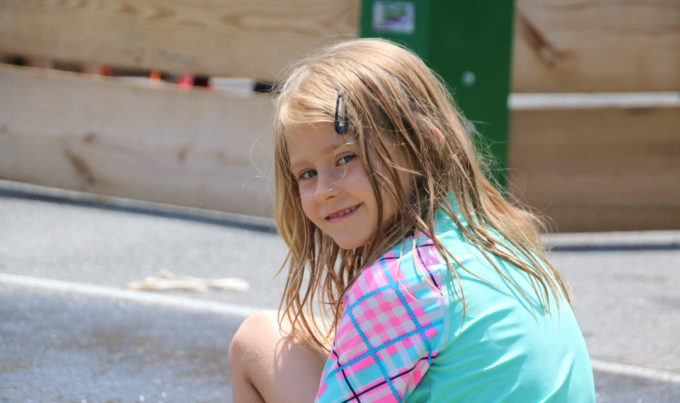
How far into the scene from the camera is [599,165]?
5.25 meters

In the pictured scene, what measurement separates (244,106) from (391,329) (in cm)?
373

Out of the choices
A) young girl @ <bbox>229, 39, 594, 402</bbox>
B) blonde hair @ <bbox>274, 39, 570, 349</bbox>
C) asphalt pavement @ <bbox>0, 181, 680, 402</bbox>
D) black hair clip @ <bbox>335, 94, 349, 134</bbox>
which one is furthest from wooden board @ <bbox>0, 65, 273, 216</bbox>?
black hair clip @ <bbox>335, 94, 349, 134</bbox>

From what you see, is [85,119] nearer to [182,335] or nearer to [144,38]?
[144,38]

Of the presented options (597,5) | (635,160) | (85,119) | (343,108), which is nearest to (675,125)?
(635,160)

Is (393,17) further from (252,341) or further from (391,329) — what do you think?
(391,329)

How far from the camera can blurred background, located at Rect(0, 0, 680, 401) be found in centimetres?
452

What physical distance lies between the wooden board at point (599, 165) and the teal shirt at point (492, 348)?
3333mm

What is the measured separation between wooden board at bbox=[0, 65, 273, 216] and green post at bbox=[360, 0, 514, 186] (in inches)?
32.9

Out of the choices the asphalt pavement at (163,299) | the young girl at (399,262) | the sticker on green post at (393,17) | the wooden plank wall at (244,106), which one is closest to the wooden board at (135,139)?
the wooden plank wall at (244,106)

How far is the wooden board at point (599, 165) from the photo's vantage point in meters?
5.17

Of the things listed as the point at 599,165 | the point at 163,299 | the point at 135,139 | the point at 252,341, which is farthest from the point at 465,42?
the point at 252,341

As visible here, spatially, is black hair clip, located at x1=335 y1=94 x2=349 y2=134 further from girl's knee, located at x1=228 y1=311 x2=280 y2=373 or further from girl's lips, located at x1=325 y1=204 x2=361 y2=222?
girl's knee, located at x1=228 y1=311 x2=280 y2=373

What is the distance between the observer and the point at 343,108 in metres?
1.96

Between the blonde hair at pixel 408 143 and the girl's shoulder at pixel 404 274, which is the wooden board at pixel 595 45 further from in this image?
the girl's shoulder at pixel 404 274
